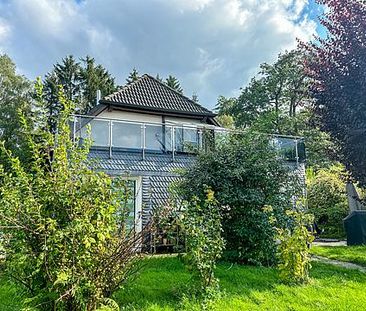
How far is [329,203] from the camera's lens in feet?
58.4

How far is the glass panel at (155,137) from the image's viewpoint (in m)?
12.7

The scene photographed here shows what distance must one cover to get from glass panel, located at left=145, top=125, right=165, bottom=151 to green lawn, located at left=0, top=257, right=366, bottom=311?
18.9 feet

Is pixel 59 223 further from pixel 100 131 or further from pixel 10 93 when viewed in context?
pixel 10 93

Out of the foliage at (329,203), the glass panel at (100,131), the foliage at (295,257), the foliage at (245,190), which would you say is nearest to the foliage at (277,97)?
the foliage at (329,203)

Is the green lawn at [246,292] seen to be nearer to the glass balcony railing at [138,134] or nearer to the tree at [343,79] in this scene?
the tree at [343,79]

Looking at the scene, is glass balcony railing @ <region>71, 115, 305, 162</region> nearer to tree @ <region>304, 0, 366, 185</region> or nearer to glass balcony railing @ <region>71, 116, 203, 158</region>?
glass balcony railing @ <region>71, 116, 203, 158</region>

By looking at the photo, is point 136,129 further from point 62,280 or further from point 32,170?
point 62,280

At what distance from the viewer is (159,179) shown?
12188mm

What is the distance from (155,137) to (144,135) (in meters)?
0.44

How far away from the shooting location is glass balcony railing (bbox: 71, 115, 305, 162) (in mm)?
11702

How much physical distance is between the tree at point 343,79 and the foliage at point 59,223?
6.01m

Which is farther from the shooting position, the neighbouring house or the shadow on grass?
the neighbouring house

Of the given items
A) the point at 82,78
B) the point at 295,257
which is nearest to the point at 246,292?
the point at 295,257

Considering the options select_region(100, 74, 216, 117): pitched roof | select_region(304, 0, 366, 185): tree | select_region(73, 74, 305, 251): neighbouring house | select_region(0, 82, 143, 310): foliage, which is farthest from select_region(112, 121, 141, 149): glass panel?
select_region(0, 82, 143, 310): foliage
